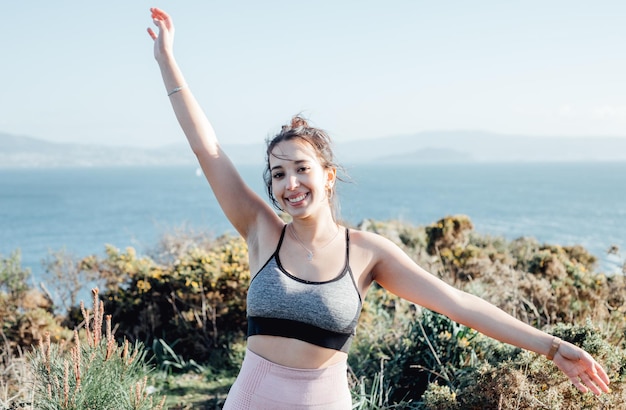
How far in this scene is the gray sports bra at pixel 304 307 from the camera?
2240 mm

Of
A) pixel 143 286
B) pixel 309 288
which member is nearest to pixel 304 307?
pixel 309 288

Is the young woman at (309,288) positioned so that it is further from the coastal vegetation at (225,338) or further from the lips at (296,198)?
the coastal vegetation at (225,338)

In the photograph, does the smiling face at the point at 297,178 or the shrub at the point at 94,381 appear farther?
the shrub at the point at 94,381

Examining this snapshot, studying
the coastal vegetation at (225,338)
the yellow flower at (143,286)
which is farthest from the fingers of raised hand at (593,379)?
the yellow flower at (143,286)

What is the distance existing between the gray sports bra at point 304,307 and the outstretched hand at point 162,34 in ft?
4.02

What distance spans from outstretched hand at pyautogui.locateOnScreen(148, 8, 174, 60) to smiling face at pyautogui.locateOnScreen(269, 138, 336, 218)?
847mm

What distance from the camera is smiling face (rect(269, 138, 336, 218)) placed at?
7.80ft

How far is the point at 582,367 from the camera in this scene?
232 cm

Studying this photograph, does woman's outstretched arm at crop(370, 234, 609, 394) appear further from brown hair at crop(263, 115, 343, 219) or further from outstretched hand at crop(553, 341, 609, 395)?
brown hair at crop(263, 115, 343, 219)

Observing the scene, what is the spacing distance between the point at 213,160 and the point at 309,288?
0.74 metres

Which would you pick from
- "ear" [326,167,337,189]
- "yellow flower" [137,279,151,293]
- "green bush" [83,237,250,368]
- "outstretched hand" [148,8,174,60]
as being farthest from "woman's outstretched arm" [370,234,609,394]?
"yellow flower" [137,279,151,293]

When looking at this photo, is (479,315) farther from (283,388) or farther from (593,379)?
(283,388)

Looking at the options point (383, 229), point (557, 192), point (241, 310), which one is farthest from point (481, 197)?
point (241, 310)

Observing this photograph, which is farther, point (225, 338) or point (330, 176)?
point (225, 338)
